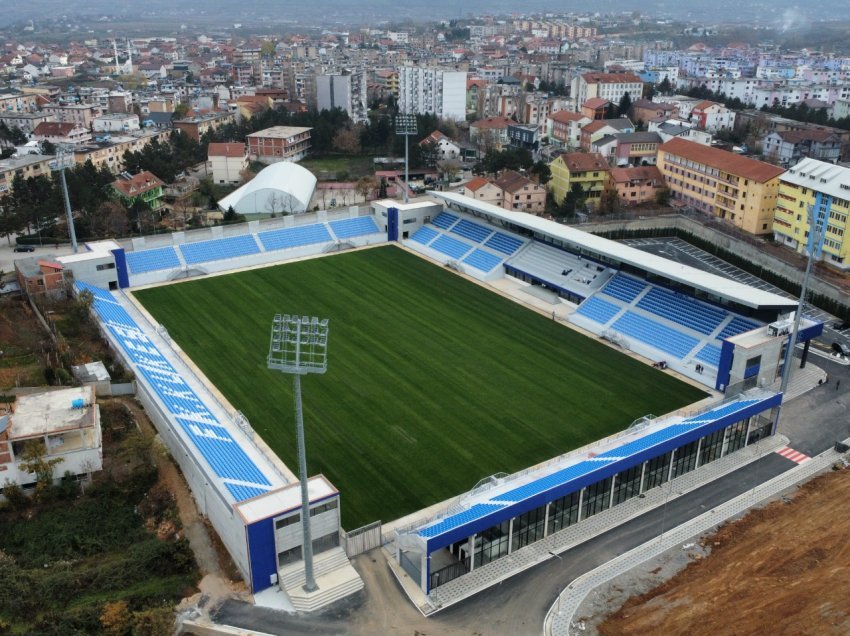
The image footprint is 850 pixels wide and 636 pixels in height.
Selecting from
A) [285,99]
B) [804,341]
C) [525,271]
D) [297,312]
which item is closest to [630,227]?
[525,271]

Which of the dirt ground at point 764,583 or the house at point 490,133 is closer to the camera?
the dirt ground at point 764,583

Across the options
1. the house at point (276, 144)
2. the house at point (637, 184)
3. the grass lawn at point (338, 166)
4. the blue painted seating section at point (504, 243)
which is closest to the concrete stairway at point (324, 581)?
the blue painted seating section at point (504, 243)

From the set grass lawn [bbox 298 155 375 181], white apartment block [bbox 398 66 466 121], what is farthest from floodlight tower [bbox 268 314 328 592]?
white apartment block [bbox 398 66 466 121]

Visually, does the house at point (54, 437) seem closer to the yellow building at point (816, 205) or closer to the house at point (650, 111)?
the yellow building at point (816, 205)

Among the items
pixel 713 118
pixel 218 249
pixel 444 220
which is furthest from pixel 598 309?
pixel 713 118

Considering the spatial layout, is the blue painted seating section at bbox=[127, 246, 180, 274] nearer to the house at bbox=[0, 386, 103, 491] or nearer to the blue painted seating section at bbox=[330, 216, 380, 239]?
the blue painted seating section at bbox=[330, 216, 380, 239]

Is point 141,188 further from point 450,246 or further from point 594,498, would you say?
point 594,498

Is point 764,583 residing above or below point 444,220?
below
